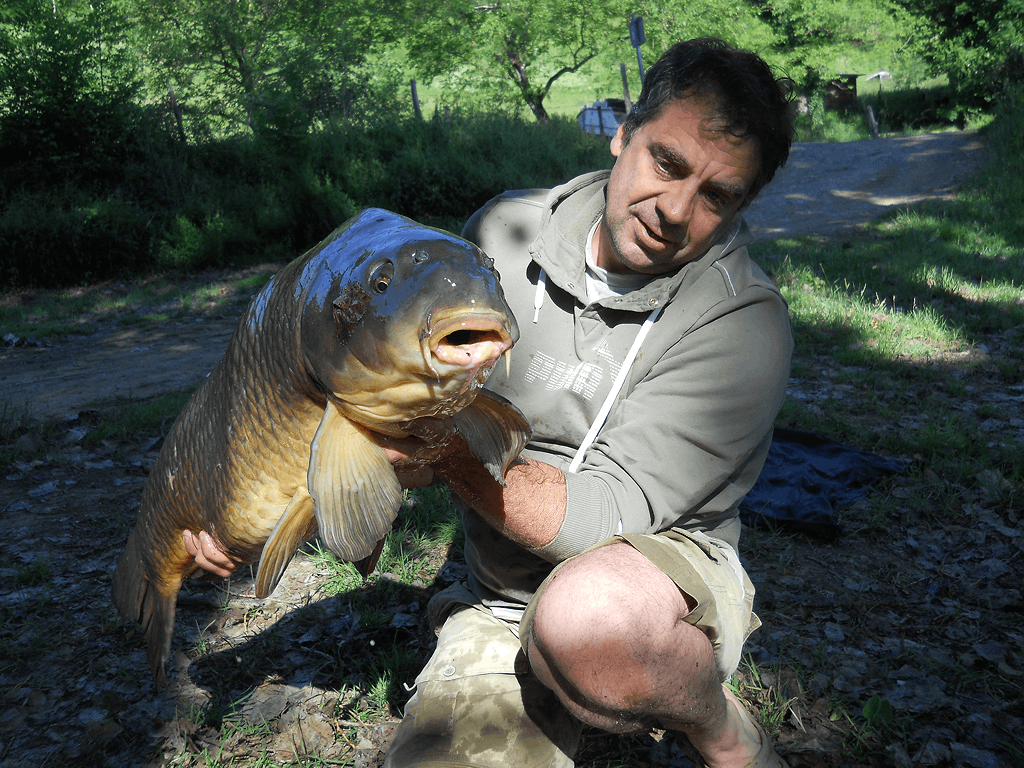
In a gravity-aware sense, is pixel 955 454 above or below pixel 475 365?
below

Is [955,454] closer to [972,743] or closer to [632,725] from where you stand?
[972,743]

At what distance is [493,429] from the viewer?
4.00 ft

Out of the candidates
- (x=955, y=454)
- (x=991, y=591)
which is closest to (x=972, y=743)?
(x=991, y=591)

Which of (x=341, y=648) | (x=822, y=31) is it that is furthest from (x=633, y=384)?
(x=822, y=31)

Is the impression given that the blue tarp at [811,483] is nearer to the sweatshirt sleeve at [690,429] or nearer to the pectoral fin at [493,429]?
the sweatshirt sleeve at [690,429]

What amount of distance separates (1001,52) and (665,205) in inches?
680

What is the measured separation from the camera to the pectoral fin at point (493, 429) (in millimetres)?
1177

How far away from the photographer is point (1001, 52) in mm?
14672

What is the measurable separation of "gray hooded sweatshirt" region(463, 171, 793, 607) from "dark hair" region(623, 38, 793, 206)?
0.21 metres

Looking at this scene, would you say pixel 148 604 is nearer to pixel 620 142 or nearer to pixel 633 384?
pixel 633 384

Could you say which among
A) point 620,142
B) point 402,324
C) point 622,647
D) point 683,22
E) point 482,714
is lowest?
point 482,714

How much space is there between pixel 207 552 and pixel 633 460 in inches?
36.3

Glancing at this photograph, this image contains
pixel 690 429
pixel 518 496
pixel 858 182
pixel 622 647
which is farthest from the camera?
pixel 858 182

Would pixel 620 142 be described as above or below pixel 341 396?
above
